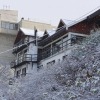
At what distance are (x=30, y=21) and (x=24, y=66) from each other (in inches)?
523

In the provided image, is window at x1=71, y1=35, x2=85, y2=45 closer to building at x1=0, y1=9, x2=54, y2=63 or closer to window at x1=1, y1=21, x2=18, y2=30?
building at x1=0, y1=9, x2=54, y2=63

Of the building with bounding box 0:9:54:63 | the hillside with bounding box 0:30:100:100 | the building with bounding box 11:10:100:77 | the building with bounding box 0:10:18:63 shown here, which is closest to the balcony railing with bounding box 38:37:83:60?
the building with bounding box 11:10:100:77

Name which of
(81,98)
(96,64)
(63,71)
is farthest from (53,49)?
(81,98)

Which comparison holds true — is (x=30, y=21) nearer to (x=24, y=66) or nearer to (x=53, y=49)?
(x=24, y=66)

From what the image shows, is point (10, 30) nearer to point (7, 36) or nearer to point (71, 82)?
point (7, 36)

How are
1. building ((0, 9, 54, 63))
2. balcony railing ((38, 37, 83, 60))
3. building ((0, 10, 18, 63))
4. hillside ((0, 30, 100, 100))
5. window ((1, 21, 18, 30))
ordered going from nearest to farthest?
hillside ((0, 30, 100, 100)), balcony railing ((38, 37, 83, 60)), building ((0, 9, 54, 63)), building ((0, 10, 18, 63)), window ((1, 21, 18, 30))

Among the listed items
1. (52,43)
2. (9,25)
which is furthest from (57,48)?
(9,25)

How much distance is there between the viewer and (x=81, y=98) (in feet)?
41.9

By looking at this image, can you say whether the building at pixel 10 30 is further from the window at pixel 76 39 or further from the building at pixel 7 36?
the window at pixel 76 39

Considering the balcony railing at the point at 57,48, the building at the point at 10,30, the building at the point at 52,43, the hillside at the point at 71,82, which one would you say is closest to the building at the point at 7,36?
the building at the point at 10,30

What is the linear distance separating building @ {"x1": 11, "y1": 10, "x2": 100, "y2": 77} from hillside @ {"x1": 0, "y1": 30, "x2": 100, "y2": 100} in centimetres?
836

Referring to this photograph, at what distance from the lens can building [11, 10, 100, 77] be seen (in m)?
32.8

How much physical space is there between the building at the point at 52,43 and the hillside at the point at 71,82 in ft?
27.4

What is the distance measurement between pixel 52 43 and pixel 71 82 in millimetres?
21701
